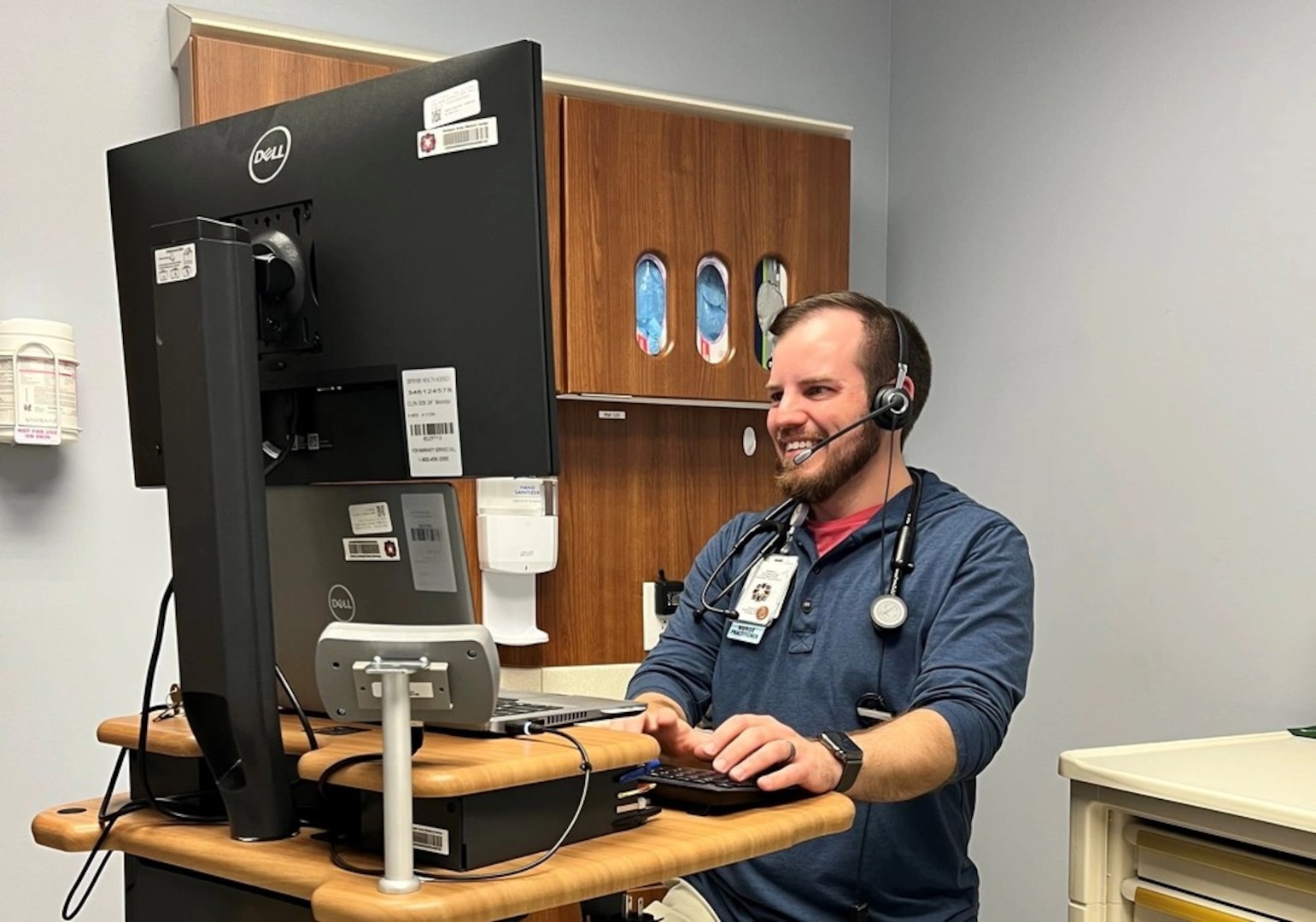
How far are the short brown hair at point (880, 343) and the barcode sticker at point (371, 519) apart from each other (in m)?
1.03

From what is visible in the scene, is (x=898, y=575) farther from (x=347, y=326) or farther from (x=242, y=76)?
(x=242, y=76)

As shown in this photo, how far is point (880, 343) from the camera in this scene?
2074mm

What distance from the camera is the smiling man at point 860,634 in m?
1.67

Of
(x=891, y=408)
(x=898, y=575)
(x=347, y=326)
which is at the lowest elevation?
(x=898, y=575)

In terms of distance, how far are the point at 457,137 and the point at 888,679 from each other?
41.2 inches

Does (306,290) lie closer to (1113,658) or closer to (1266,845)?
(1266,845)

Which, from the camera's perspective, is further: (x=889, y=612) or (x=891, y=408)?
(x=891, y=408)

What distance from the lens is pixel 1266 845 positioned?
5.16 feet

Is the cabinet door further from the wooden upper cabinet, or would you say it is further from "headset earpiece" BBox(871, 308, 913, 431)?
"headset earpiece" BBox(871, 308, 913, 431)

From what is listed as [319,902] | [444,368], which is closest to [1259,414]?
[444,368]

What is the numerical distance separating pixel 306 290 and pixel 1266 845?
128 cm

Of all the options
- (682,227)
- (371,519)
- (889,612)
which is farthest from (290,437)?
(682,227)

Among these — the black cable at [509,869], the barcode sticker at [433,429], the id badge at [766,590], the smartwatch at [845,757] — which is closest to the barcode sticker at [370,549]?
the barcode sticker at [433,429]

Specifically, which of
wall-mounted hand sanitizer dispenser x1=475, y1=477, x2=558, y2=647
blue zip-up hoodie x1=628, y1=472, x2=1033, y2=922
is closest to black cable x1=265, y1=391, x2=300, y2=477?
blue zip-up hoodie x1=628, y1=472, x2=1033, y2=922
